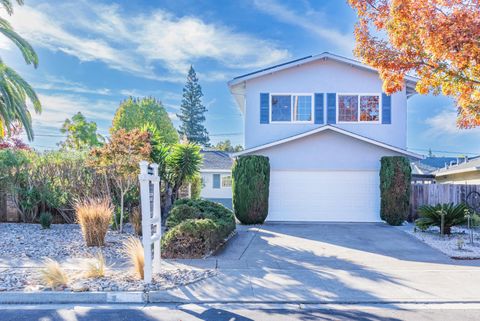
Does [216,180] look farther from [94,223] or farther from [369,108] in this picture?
[94,223]

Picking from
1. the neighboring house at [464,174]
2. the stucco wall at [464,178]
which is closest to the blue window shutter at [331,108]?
the neighboring house at [464,174]

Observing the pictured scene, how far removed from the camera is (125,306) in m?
5.64

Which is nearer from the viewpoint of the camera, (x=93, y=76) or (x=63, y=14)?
A: (x=63, y=14)

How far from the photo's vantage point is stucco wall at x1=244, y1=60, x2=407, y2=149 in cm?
1583

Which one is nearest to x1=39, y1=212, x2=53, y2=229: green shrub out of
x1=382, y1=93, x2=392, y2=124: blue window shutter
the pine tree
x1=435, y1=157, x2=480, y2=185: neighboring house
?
x1=382, y1=93, x2=392, y2=124: blue window shutter

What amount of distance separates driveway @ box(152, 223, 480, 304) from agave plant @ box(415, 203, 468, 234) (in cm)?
112

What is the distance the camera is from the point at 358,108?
16016mm

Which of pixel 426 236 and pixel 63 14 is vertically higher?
pixel 63 14

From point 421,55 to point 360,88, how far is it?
7676 millimetres

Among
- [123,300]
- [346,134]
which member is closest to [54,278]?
[123,300]

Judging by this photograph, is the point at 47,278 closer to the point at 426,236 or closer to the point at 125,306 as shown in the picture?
the point at 125,306

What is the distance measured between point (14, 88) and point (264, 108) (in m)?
9.95

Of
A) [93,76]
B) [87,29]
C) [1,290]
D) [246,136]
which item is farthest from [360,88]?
[93,76]

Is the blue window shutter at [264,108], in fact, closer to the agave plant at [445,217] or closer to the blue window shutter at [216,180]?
the agave plant at [445,217]
